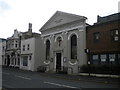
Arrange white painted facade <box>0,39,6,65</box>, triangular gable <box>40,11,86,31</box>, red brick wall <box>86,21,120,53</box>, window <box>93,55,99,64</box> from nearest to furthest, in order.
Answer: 1. red brick wall <box>86,21,120,53</box>
2. window <box>93,55,99,64</box>
3. triangular gable <box>40,11,86,31</box>
4. white painted facade <box>0,39,6,65</box>

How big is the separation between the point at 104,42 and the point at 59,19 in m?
10.7

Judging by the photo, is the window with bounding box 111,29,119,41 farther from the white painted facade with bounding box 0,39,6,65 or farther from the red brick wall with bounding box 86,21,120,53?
the white painted facade with bounding box 0,39,6,65

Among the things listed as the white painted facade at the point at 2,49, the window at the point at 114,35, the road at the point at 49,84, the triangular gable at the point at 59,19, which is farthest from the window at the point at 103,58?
the white painted facade at the point at 2,49

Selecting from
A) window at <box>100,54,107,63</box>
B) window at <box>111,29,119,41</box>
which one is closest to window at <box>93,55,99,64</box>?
window at <box>100,54,107,63</box>

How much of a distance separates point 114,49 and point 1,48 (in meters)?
38.8

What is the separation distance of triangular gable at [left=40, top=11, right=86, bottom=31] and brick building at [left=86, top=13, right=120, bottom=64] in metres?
3.39

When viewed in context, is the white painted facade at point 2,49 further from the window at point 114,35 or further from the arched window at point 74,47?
the window at point 114,35

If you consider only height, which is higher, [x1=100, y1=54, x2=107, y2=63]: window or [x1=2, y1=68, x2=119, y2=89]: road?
[x1=100, y1=54, x2=107, y2=63]: window

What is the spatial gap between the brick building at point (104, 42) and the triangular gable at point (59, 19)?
3388mm

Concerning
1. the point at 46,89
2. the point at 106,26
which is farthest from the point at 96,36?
the point at 46,89

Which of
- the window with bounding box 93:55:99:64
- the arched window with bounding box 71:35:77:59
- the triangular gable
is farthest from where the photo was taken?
the triangular gable

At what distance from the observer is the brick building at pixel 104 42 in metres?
24.5

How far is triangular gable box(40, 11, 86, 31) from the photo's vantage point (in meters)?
30.8

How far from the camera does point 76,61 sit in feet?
96.4
